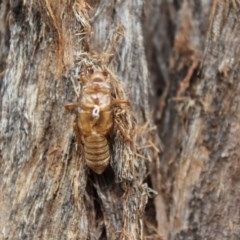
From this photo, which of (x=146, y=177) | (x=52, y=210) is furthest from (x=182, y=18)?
(x=52, y=210)

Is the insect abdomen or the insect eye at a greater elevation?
the insect eye

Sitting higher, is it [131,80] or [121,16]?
[121,16]

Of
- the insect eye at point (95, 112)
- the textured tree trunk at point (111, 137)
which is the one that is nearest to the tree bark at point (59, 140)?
the textured tree trunk at point (111, 137)

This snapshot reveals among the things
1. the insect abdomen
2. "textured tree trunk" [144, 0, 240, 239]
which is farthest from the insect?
"textured tree trunk" [144, 0, 240, 239]

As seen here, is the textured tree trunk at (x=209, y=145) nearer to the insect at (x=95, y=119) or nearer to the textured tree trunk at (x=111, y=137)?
the textured tree trunk at (x=111, y=137)

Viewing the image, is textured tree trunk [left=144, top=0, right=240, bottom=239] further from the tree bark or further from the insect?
the insect

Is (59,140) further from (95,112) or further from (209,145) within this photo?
(209,145)

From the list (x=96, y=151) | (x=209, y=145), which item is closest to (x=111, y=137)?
(x=96, y=151)

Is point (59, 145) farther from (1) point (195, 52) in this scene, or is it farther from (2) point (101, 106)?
(1) point (195, 52)
